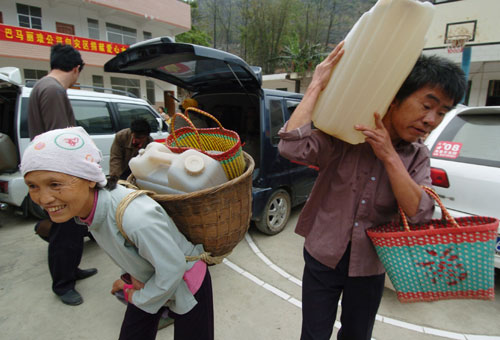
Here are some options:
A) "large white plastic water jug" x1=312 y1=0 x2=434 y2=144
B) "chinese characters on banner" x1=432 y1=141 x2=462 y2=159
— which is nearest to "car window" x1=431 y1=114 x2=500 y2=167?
"chinese characters on banner" x1=432 y1=141 x2=462 y2=159

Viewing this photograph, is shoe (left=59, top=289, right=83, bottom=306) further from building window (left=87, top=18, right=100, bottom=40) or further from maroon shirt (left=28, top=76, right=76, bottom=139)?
building window (left=87, top=18, right=100, bottom=40)

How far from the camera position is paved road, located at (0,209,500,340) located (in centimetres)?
209

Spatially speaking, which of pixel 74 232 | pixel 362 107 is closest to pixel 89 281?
pixel 74 232

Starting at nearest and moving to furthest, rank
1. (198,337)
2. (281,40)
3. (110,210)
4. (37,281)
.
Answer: (110,210), (198,337), (37,281), (281,40)

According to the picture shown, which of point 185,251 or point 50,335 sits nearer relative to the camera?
point 185,251

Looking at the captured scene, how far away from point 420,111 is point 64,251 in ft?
8.57

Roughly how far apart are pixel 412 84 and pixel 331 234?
68 cm

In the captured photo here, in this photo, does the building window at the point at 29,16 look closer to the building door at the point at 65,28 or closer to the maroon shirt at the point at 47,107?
the building door at the point at 65,28

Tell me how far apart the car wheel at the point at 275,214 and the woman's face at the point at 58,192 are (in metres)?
2.49

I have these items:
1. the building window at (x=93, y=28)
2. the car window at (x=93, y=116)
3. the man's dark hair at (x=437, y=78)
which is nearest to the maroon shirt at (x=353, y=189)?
the man's dark hair at (x=437, y=78)

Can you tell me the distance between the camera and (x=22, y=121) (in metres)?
3.43

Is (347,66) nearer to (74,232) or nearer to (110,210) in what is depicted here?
(110,210)

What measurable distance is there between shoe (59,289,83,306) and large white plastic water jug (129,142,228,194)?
1614 mm

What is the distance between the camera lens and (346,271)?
1.28 metres
